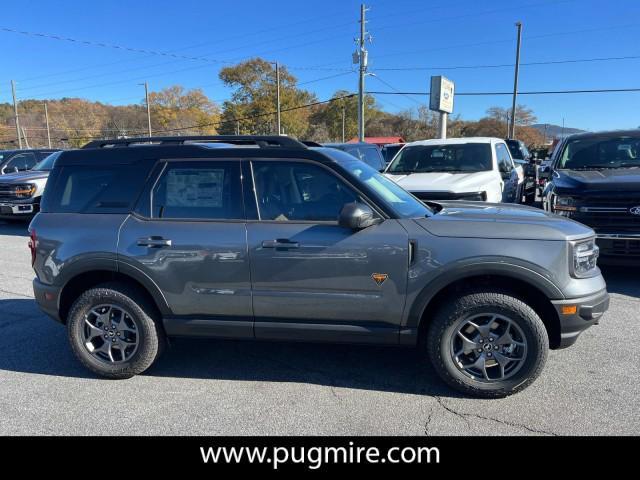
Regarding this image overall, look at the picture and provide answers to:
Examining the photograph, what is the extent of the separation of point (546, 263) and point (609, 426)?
1065 mm

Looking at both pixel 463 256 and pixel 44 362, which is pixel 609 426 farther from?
pixel 44 362

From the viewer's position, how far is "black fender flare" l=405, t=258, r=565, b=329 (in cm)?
314

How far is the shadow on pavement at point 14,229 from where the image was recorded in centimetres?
1118

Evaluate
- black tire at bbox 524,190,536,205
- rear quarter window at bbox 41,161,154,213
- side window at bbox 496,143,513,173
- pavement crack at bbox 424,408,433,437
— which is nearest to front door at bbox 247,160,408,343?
pavement crack at bbox 424,408,433,437

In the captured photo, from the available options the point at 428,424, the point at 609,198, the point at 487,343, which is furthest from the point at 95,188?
the point at 609,198

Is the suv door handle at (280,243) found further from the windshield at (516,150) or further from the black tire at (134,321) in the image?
the windshield at (516,150)

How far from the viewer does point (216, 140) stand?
4.04 metres

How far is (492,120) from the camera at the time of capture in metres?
80.4

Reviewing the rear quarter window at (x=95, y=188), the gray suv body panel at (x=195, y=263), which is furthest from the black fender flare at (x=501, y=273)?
the rear quarter window at (x=95, y=188)

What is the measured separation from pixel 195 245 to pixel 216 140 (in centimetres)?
104

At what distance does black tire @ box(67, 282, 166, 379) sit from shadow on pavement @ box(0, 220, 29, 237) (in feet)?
28.5

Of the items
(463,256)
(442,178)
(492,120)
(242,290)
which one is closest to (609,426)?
(463,256)

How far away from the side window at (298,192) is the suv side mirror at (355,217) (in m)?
0.19

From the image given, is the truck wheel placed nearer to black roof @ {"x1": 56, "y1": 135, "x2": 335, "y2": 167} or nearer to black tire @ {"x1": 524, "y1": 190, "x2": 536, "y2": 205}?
black roof @ {"x1": 56, "y1": 135, "x2": 335, "y2": 167}
